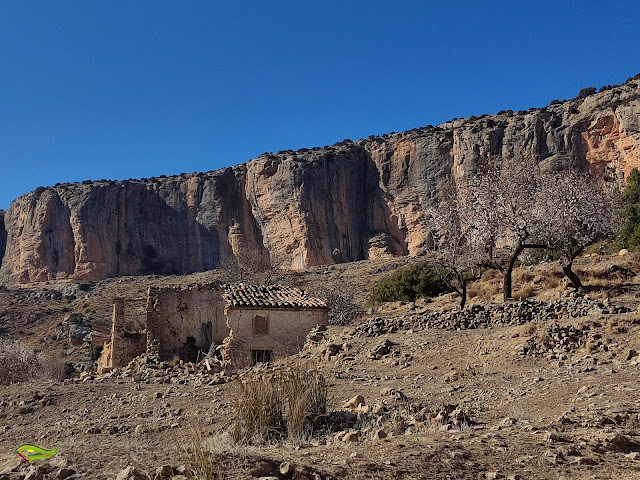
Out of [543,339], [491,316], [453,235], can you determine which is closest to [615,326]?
[543,339]

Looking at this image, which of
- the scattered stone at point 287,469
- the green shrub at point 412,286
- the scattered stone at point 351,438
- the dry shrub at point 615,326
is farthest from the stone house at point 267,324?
the scattered stone at point 287,469

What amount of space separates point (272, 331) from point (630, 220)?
850 inches

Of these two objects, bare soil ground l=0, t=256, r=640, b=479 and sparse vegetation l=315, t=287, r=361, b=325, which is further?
sparse vegetation l=315, t=287, r=361, b=325

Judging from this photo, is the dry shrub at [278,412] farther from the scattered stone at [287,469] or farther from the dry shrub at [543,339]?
the dry shrub at [543,339]

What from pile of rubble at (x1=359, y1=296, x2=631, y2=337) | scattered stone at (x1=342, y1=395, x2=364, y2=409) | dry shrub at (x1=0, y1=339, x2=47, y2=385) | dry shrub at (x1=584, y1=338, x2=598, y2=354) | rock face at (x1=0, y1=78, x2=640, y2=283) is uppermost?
rock face at (x1=0, y1=78, x2=640, y2=283)

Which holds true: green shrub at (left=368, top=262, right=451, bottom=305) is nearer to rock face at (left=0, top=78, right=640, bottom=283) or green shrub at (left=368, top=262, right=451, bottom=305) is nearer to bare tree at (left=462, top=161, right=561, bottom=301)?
bare tree at (left=462, top=161, right=561, bottom=301)

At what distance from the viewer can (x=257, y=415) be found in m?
7.89

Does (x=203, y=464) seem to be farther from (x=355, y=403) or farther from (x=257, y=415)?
(x=355, y=403)

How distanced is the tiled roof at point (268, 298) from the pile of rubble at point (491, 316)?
10.1 ft

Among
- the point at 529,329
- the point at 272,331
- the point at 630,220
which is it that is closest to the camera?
the point at 529,329

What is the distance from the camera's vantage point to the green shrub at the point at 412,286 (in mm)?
29750

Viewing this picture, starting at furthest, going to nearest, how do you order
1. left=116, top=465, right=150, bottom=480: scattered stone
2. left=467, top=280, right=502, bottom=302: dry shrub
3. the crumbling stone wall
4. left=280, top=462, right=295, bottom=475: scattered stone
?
left=467, top=280, right=502, bottom=302: dry shrub < the crumbling stone wall < left=280, top=462, right=295, bottom=475: scattered stone < left=116, top=465, right=150, bottom=480: scattered stone

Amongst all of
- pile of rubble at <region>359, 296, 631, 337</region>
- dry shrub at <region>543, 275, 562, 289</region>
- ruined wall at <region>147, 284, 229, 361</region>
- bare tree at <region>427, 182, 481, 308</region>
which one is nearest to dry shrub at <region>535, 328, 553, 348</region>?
pile of rubble at <region>359, 296, 631, 337</region>

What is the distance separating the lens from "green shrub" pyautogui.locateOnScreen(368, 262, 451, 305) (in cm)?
2975
